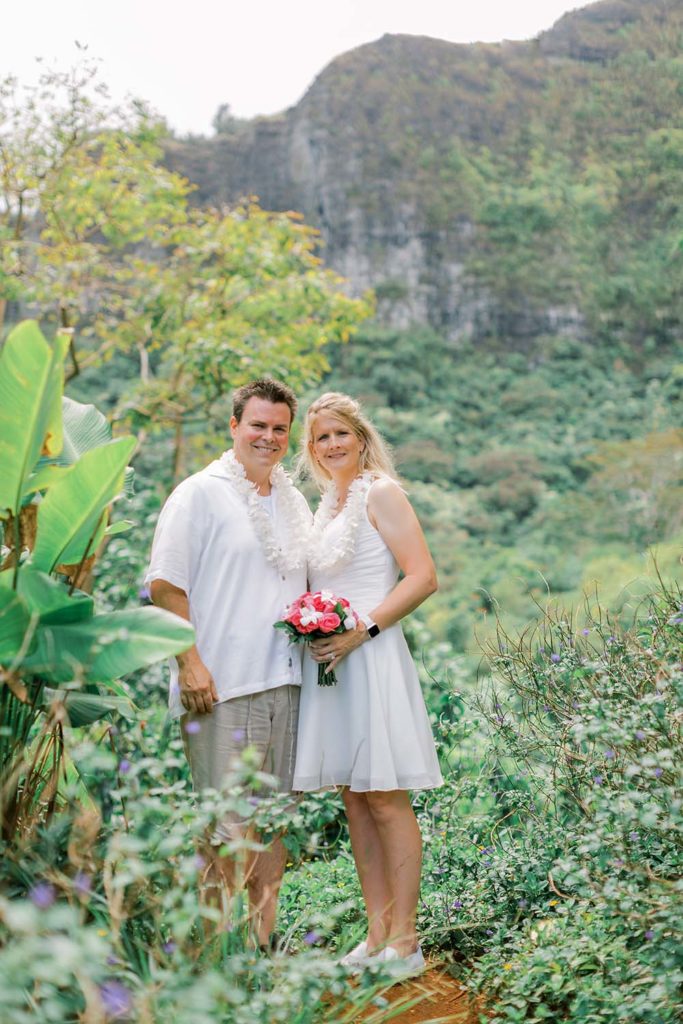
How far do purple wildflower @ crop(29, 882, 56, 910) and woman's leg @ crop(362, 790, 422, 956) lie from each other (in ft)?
4.02

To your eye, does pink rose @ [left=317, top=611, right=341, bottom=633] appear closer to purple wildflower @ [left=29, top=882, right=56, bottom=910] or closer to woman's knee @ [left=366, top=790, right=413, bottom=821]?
woman's knee @ [left=366, top=790, right=413, bottom=821]

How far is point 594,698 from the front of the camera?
2971 millimetres

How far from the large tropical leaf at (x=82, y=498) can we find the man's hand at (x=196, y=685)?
2.02 feet

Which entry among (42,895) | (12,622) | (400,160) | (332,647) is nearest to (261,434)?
(332,647)

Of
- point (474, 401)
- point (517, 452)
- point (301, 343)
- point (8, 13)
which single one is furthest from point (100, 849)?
point (474, 401)

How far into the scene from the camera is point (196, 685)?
2.94 m

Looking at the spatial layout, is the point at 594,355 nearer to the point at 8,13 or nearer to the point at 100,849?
the point at 8,13

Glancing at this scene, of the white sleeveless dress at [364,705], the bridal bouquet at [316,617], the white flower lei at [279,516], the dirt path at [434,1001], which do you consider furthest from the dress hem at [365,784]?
the white flower lei at [279,516]

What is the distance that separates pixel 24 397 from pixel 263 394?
3.10ft

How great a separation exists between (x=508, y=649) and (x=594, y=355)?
27.7 meters

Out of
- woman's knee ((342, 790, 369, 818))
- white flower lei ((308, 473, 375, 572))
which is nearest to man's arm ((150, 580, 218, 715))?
white flower lei ((308, 473, 375, 572))

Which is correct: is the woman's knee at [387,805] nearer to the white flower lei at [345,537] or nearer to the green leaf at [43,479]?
the white flower lei at [345,537]

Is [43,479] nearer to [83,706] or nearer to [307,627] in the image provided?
[83,706]

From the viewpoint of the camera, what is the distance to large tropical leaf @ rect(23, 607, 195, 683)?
2.20 metres
